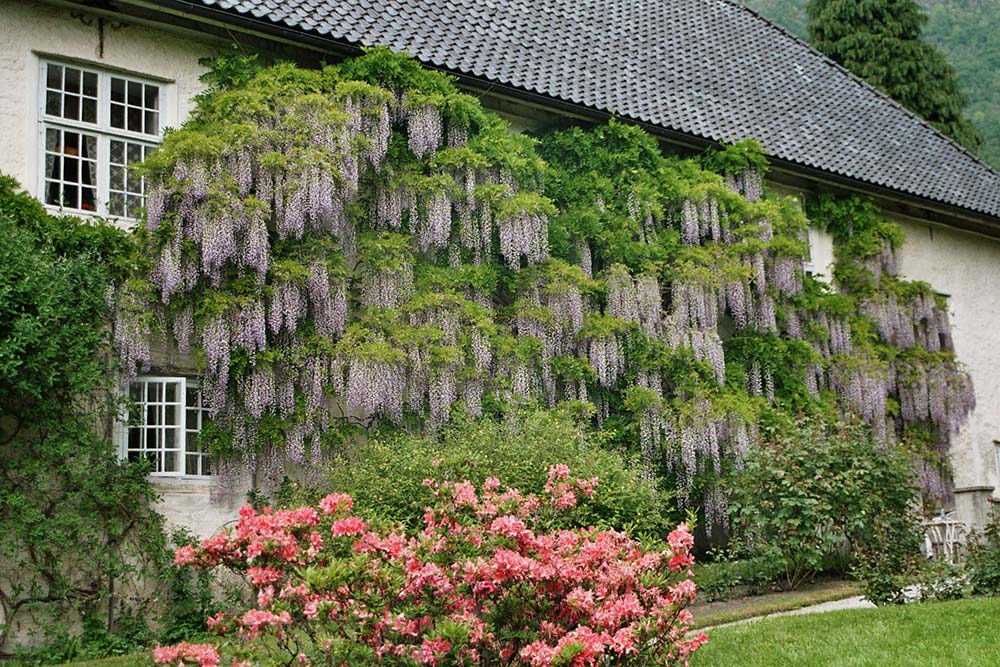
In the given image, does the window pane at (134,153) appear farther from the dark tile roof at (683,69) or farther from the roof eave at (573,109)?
the dark tile roof at (683,69)

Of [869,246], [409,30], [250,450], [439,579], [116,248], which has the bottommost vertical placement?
[439,579]

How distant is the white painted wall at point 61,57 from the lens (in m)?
10.0

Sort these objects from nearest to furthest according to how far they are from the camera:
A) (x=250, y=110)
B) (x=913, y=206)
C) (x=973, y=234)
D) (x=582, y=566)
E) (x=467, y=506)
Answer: (x=582, y=566) → (x=467, y=506) → (x=250, y=110) → (x=913, y=206) → (x=973, y=234)

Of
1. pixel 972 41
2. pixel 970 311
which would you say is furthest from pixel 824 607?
pixel 972 41

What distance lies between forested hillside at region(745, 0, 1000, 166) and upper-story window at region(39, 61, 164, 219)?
25.2 metres

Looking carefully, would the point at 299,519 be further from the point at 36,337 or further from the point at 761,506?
the point at 761,506

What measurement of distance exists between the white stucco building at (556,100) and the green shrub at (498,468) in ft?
6.07

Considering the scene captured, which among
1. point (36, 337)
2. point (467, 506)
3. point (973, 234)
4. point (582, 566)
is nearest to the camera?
point (582, 566)

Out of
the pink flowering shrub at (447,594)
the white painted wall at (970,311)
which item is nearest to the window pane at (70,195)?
the pink flowering shrub at (447,594)

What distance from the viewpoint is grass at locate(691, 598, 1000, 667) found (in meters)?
6.74

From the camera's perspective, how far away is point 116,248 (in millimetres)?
10109

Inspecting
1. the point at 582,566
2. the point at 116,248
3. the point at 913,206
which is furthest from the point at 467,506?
the point at 913,206

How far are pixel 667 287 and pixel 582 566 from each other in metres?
8.70

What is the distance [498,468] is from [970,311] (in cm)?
1279
